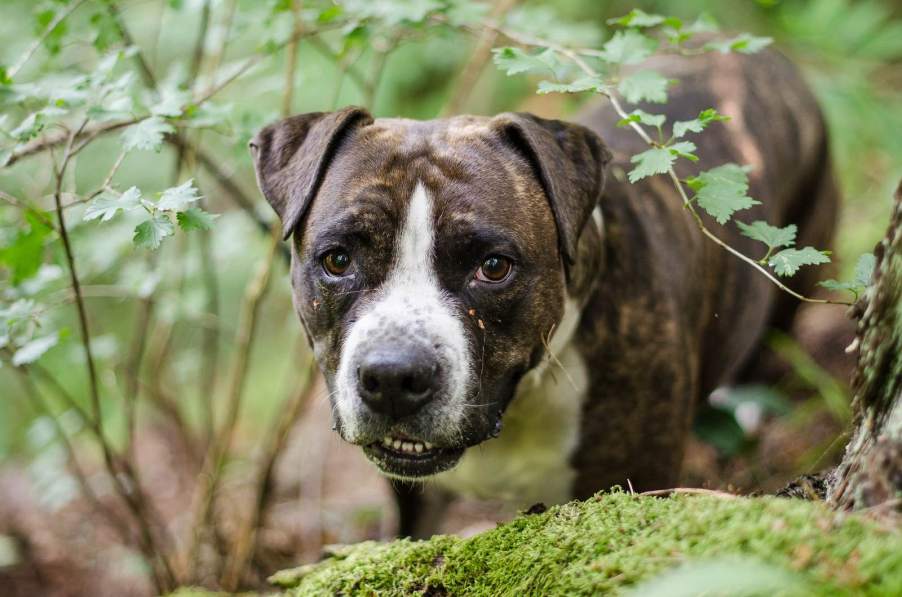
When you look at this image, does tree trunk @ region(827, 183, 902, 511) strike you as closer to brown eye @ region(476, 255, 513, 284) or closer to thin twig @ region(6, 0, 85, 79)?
brown eye @ region(476, 255, 513, 284)

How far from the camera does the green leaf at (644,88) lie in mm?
2537

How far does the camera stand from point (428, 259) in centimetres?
260

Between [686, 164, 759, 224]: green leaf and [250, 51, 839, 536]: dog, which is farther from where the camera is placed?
[250, 51, 839, 536]: dog

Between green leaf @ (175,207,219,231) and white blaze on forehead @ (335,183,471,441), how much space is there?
526 millimetres

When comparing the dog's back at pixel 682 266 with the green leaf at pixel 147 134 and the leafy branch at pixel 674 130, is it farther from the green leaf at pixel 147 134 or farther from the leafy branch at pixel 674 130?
the green leaf at pixel 147 134

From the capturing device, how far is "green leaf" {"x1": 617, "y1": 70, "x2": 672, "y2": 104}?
2.54 m

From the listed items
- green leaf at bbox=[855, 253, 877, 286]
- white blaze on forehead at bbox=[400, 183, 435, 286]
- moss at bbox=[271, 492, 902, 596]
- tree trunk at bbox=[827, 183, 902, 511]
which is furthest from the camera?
white blaze on forehead at bbox=[400, 183, 435, 286]

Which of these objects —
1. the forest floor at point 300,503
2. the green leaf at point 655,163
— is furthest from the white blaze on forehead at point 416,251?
the forest floor at point 300,503

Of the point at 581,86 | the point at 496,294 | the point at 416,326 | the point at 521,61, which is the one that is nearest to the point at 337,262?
the point at 416,326

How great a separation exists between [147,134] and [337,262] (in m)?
0.67

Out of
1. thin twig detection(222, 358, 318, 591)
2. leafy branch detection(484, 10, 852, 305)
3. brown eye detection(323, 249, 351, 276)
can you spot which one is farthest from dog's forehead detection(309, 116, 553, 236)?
thin twig detection(222, 358, 318, 591)

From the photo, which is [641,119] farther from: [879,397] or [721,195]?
[879,397]

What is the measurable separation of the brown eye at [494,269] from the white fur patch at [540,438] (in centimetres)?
38

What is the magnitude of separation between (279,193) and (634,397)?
4.84ft
